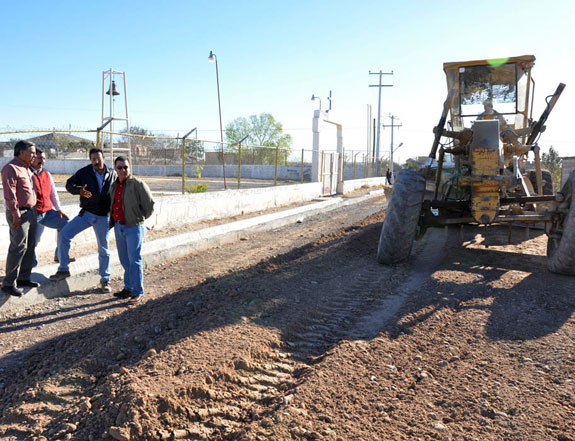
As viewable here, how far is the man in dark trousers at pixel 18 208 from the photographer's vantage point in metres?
5.42

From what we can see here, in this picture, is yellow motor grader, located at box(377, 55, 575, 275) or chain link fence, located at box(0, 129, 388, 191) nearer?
yellow motor grader, located at box(377, 55, 575, 275)

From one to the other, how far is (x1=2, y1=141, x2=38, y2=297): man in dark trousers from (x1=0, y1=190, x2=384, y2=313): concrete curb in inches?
12.7

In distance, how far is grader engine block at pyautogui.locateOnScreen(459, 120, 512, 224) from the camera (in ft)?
19.8

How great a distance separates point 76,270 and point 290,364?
4.32 metres

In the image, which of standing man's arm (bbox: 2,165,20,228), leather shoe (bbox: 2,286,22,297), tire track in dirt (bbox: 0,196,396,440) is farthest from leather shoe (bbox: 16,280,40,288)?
tire track in dirt (bbox: 0,196,396,440)

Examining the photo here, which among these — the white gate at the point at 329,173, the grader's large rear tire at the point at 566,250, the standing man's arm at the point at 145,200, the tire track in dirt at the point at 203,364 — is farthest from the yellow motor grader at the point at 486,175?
the white gate at the point at 329,173

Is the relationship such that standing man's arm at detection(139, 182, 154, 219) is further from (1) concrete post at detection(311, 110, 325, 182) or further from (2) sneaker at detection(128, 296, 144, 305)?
(1) concrete post at detection(311, 110, 325, 182)

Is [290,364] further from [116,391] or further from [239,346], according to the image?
[116,391]

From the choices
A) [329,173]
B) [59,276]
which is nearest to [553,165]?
[329,173]

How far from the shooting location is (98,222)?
6285 millimetres

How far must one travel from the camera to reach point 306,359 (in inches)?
160

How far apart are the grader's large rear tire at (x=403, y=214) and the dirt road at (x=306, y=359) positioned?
0.37 m

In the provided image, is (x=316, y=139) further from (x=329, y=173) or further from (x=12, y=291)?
(x=12, y=291)

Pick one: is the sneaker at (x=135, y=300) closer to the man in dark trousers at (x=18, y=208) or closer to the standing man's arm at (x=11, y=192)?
the man in dark trousers at (x=18, y=208)
